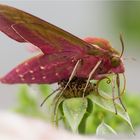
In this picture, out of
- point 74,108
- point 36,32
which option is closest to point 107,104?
point 74,108

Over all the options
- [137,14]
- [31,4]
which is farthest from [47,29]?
[31,4]

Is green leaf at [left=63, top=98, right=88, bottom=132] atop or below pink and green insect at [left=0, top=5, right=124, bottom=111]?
below

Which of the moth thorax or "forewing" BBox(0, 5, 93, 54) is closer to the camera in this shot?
"forewing" BBox(0, 5, 93, 54)

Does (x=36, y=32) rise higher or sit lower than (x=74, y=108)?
higher

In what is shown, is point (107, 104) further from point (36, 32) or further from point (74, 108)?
point (36, 32)

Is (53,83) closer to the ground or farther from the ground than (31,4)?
closer to the ground

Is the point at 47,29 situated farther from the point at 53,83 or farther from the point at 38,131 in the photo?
the point at 38,131
